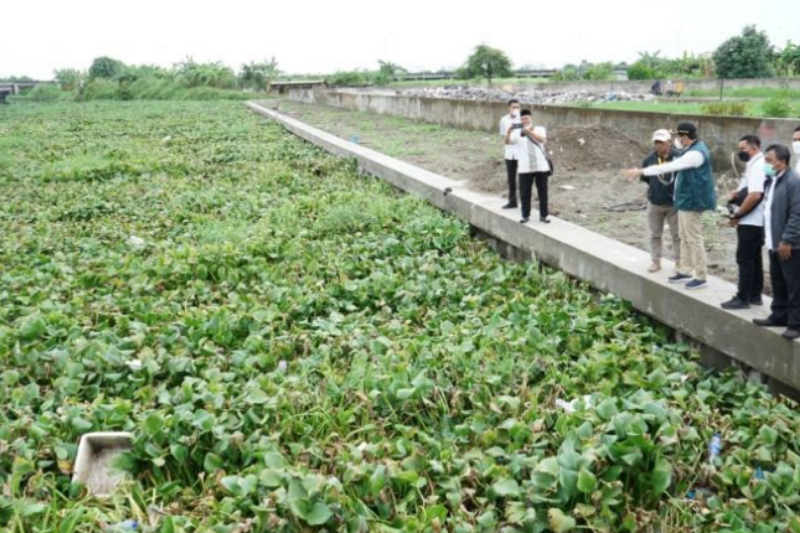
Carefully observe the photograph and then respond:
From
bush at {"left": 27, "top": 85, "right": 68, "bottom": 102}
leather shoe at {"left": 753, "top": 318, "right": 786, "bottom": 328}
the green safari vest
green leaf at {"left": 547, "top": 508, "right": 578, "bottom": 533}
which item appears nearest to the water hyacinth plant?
green leaf at {"left": 547, "top": 508, "right": 578, "bottom": 533}

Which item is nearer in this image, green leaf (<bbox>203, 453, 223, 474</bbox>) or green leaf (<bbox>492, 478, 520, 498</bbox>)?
green leaf (<bbox>492, 478, 520, 498</bbox>)

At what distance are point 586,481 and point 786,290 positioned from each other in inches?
76.6

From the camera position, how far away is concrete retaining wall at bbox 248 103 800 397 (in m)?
4.70

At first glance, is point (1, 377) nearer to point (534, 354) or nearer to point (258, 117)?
point (534, 354)

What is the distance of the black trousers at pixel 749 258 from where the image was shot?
4.89 meters

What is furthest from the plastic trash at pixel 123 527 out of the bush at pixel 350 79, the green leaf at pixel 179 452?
the bush at pixel 350 79

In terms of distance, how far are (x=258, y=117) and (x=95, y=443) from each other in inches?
1021

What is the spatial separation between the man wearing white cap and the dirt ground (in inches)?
25.3

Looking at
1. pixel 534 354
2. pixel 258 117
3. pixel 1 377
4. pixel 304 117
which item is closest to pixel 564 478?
pixel 534 354

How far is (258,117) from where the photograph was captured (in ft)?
95.8

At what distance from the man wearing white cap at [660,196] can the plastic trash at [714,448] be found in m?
1.76

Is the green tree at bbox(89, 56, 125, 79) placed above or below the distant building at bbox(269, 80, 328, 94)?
above

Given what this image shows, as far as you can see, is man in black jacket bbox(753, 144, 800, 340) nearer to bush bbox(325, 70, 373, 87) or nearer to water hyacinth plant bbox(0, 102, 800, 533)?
water hyacinth plant bbox(0, 102, 800, 533)

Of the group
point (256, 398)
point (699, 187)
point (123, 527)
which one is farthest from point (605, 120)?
point (123, 527)
